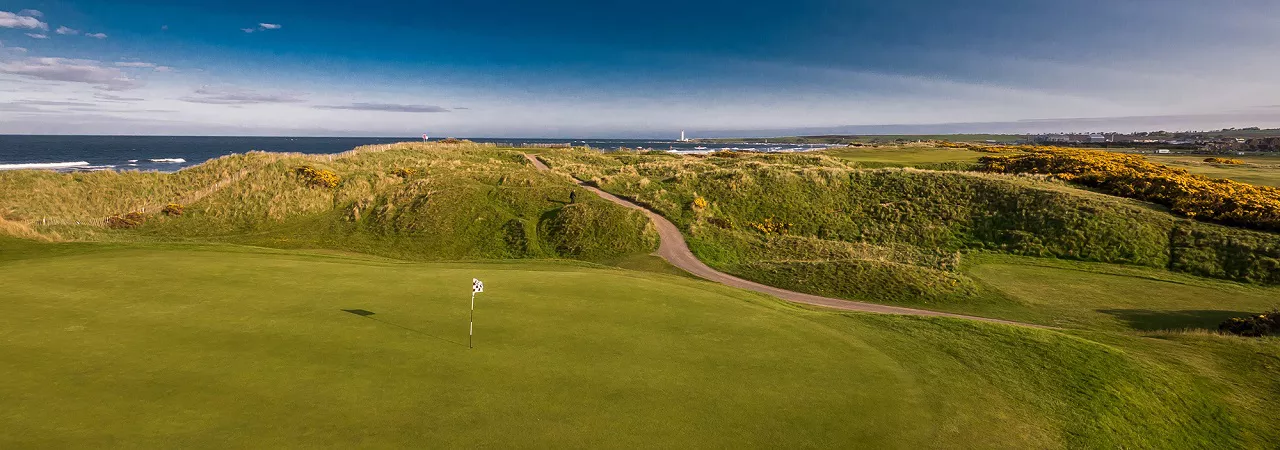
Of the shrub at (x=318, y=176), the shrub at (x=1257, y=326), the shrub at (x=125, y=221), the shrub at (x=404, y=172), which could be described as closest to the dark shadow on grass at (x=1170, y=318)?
the shrub at (x=1257, y=326)

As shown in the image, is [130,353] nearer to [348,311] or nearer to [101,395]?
[101,395]

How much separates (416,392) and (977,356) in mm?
12348

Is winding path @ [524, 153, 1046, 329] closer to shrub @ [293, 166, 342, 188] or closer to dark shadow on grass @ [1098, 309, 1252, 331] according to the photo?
dark shadow on grass @ [1098, 309, 1252, 331]

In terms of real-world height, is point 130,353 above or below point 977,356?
above

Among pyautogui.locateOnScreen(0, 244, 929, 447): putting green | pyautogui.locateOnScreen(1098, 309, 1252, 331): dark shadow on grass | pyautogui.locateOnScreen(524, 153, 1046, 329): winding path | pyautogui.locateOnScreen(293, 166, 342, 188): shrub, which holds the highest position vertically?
pyautogui.locateOnScreen(293, 166, 342, 188): shrub

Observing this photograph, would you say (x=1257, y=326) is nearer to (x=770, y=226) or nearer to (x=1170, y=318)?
(x=1170, y=318)

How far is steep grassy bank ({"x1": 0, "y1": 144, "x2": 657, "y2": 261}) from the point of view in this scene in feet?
105

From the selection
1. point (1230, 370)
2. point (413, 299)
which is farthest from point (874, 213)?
point (413, 299)

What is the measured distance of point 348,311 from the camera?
12539 millimetres

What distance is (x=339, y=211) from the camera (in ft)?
123

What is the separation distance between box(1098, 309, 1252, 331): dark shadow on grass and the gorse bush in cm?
1649

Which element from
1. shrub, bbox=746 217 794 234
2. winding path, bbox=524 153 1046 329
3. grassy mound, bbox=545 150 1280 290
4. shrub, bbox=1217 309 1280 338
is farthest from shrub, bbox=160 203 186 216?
shrub, bbox=1217 309 1280 338

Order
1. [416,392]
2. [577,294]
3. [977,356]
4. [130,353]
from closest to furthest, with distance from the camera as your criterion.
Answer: [416,392] → [130,353] → [977,356] → [577,294]

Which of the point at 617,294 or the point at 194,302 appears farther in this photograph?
the point at 617,294
